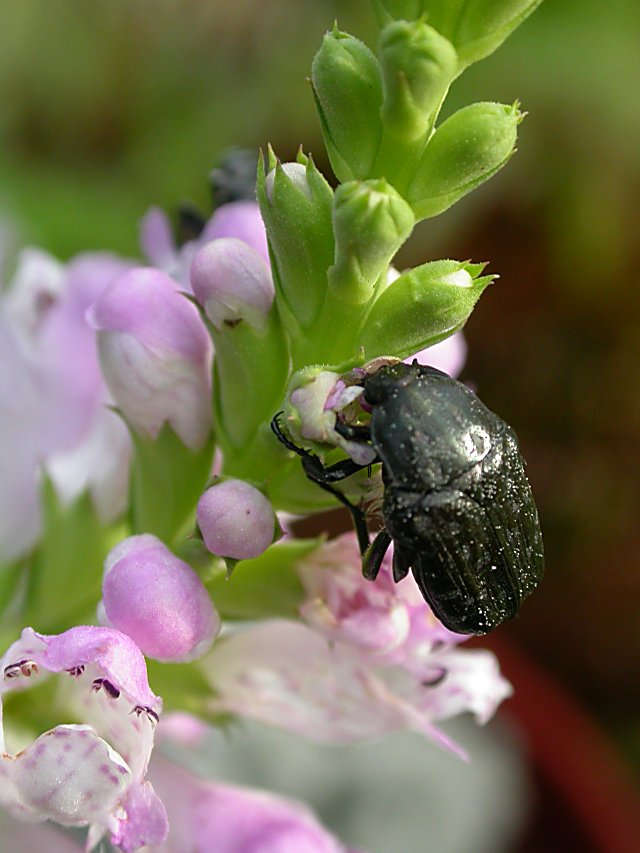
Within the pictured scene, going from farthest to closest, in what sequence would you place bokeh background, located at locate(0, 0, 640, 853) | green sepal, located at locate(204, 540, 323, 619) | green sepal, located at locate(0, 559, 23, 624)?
bokeh background, located at locate(0, 0, 640, 853) → green sepal, located at locate(0, 559, 23, 624) → green sepal, located at locate(204, 540, 323, 619)

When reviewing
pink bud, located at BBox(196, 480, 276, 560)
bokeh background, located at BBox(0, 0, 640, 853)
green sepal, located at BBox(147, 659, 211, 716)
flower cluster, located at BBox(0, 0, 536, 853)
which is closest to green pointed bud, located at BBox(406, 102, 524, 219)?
flower cluster, located at BBox(0, 0, 536, 853)

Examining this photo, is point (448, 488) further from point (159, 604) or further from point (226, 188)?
point (226, 188)

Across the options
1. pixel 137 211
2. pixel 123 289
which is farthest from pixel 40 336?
pixel 137 211

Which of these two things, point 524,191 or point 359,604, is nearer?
point 359,604

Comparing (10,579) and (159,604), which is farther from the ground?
(159,604)

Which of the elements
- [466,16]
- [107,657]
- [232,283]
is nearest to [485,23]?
[466,16]

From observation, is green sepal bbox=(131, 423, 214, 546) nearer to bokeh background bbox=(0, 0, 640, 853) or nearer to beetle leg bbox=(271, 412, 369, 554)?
beetle leg bbox=(271, 412, 369, 554)
